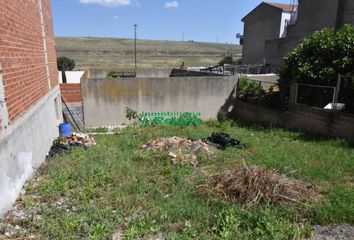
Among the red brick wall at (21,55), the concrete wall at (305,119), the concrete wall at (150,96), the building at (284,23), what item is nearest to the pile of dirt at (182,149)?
the red brick wall at (21,55)

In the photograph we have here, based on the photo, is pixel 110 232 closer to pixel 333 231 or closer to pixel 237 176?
pixel 237 176

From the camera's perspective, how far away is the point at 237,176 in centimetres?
488

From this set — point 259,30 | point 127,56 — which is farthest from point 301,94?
point 127,56

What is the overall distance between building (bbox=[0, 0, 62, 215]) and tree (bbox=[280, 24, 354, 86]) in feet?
26.2

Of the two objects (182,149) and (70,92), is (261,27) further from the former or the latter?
(182,149)

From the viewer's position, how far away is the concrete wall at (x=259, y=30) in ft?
90.8

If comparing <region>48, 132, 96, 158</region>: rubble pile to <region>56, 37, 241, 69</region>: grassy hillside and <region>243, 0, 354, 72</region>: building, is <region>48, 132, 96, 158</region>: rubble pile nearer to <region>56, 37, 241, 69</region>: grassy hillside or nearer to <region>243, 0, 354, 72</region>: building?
<region>243, 0, 354, 72</region>: building

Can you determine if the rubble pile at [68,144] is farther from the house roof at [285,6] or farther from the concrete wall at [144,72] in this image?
the house roof at [285,6]

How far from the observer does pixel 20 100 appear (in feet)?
16.8

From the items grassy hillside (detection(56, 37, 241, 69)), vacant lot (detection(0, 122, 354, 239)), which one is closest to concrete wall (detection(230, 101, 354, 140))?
vacant lot (detection(0, 122, 354, 239))

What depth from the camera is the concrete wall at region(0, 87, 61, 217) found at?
12.9ft

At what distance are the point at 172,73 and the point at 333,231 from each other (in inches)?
687

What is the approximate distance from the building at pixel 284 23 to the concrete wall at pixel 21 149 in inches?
743

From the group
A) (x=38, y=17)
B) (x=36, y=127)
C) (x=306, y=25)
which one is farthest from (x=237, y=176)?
(x=306, y=25)
